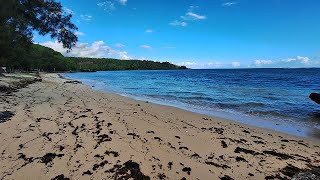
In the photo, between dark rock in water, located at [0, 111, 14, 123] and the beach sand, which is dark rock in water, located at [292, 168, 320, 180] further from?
dark rock in water, located at [0, 111, 14, 123]

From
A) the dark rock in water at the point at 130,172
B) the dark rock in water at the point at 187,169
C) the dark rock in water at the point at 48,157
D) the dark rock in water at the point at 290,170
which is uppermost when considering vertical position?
the dark rock in water at the point at 48,157

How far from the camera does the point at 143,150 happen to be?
7398 mm

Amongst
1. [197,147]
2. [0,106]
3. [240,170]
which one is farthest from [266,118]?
[0,106]

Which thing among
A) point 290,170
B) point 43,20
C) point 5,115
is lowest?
point 290,170

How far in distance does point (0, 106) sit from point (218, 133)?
32.3ft

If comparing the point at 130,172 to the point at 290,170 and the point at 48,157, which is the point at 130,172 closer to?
the point at 48,157

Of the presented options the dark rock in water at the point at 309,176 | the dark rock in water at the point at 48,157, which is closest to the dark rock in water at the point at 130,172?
the dark rock in water at the point at 48,157

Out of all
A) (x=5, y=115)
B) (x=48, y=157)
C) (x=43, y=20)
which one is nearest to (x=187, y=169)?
(x=48, y=157)

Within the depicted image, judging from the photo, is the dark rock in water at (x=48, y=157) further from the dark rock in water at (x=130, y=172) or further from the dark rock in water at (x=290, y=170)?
the dark rock in water at (x=290, y=170)

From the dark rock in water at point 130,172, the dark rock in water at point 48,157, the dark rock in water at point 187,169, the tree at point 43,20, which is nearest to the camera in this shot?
the dark rock in water at point 130,172

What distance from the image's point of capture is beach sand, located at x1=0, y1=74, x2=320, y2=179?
602 cm

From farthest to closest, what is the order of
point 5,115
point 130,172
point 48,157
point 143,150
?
1. point 5,115
2. point 143,150
3. point 48,157
4. point 130,172

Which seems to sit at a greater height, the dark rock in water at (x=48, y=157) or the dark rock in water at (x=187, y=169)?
the dark rock in water at (x=48, y=157)

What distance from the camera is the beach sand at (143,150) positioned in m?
6.02
